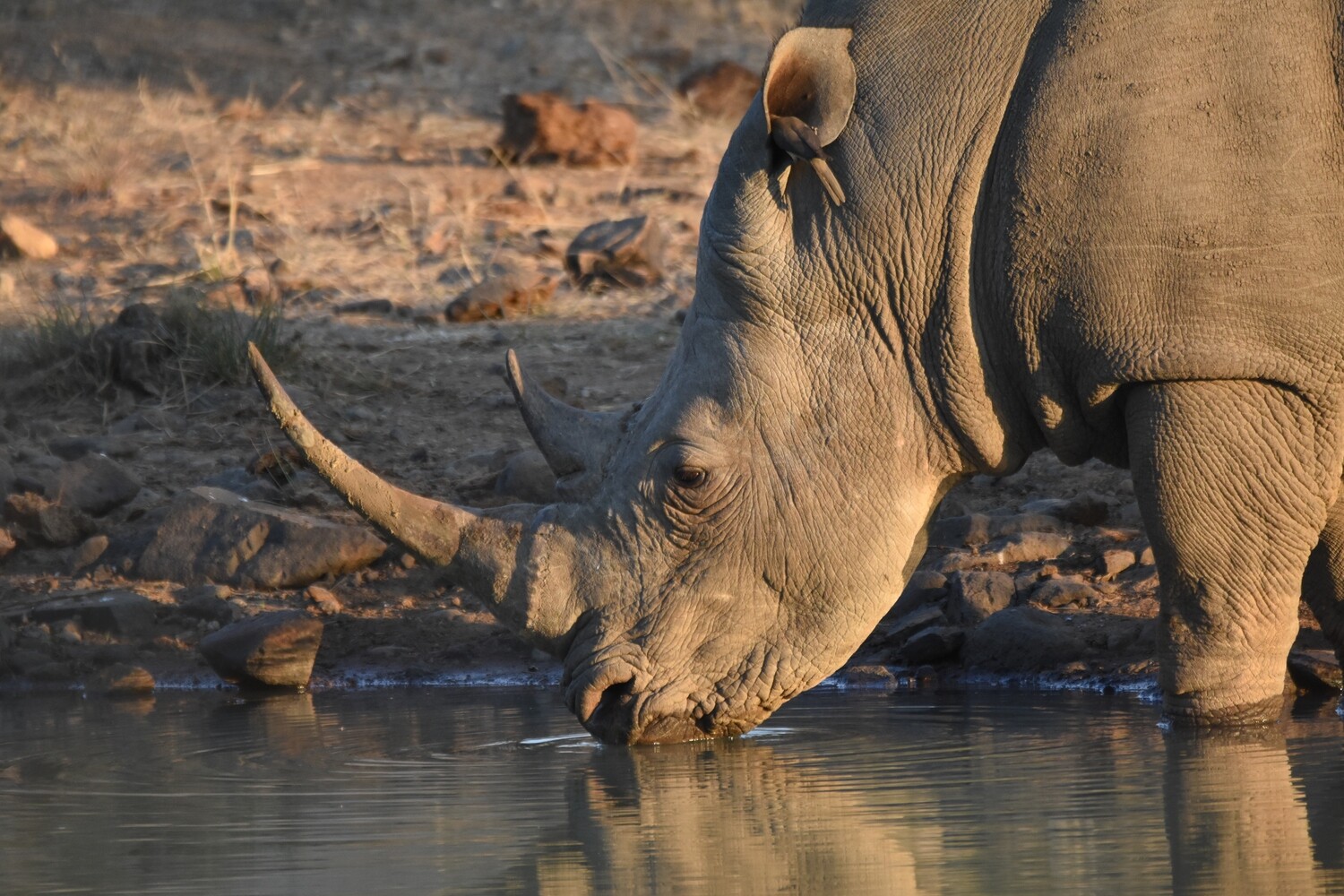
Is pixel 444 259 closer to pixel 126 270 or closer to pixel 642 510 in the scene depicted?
pixel 126 270

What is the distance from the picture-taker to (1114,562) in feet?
25.5

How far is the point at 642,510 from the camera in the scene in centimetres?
582

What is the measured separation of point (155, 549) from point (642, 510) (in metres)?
3.22

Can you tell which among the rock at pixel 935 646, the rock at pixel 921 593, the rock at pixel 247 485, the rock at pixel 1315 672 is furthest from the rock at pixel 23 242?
the rock at pixel 1315 672

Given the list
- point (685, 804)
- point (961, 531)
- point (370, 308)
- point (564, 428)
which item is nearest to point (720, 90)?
point (370, 308)

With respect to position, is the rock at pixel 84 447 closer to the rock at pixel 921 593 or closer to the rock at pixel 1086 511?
the rock at pixel 921 593

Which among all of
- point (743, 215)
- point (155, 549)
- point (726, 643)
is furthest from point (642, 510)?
point (155, 549)

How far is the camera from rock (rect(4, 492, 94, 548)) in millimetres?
8586

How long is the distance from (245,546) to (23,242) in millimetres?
4060

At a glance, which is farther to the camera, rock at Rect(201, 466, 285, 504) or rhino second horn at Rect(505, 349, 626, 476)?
rock at Rect(201, 466, 285, 504)

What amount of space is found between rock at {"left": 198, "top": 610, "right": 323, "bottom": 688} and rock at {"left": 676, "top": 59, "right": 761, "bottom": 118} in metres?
7.18

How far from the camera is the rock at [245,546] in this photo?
8.27m

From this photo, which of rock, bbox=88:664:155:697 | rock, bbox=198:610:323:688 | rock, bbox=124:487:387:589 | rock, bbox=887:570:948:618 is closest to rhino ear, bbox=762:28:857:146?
rock, bbox=887:570:948:618

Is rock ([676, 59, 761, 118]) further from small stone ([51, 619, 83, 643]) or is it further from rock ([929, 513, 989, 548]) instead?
small stone ([51, 619, 83, 643])
